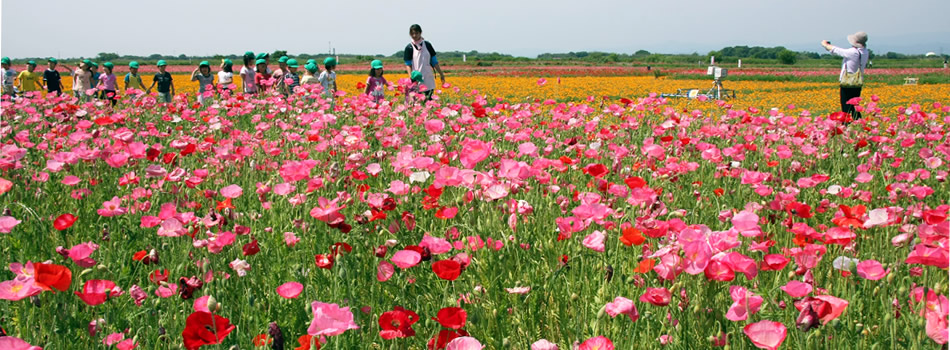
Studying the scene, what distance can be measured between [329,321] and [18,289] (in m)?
0.73

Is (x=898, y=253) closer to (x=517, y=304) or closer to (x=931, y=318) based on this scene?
(x=931, y=318)

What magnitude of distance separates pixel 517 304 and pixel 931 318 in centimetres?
94

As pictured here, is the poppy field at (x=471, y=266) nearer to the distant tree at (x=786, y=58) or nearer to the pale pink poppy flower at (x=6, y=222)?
the pale pink poppy flower at (x=6, y=222)

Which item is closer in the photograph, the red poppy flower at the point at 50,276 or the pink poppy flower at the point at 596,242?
the red poppy flower at the point at 50,276

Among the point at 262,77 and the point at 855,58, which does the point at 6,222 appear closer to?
the point at 262,77

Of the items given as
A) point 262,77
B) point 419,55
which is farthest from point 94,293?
point 262,77

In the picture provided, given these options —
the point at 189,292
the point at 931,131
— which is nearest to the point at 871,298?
the point at 189,292

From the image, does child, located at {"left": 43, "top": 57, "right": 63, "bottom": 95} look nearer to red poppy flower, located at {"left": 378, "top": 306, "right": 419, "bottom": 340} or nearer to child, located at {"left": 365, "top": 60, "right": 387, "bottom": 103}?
child, located at {"left": 365, "top": 60, "right": 387, "bottom": 103}

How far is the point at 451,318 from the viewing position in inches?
52.9

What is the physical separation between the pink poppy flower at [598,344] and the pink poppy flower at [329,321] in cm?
44

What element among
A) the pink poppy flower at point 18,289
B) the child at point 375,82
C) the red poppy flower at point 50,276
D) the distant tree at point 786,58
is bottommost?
the pink poppy flower at point 18,289

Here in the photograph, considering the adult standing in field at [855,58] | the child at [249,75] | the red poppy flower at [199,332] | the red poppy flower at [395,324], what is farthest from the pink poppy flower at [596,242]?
the child at [249,75]

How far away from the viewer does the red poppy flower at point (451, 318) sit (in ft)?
4.33

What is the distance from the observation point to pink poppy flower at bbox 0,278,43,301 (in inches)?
49.0
